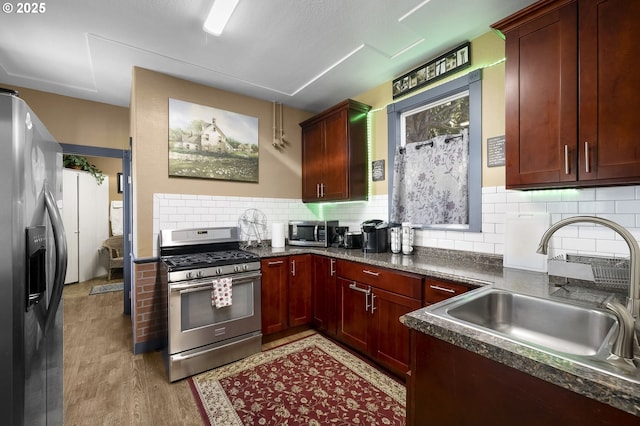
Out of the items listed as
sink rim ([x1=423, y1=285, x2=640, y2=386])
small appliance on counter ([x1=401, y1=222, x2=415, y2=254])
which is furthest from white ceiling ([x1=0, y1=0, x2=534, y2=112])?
sink rim ([x1=423, y1=285, x2=640, y2=386])

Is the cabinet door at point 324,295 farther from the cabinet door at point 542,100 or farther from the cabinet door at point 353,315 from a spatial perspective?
the cabinet door at point 542,100

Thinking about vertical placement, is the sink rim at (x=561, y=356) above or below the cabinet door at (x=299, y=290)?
above

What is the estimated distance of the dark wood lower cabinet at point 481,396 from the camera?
0.71 meters

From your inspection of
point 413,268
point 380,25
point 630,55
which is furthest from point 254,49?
point 630,55

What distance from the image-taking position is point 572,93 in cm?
152

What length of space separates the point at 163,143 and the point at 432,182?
2.80 m

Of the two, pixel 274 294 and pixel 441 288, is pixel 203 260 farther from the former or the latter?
pixel 441 288

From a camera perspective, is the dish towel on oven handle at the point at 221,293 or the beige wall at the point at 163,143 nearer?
the dish towel on oven handle at the point at 221,293

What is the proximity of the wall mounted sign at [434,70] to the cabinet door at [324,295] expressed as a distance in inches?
77.3

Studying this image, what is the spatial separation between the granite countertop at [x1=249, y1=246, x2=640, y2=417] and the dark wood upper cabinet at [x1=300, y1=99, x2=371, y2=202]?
133 cm

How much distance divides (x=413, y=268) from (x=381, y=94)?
2.13 m

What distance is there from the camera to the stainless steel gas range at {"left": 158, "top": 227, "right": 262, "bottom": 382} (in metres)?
2.25

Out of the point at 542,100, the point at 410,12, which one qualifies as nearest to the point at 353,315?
the point at 542,100

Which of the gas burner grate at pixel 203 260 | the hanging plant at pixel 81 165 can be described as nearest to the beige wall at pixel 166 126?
the gas burner grate at pixel 203 260
